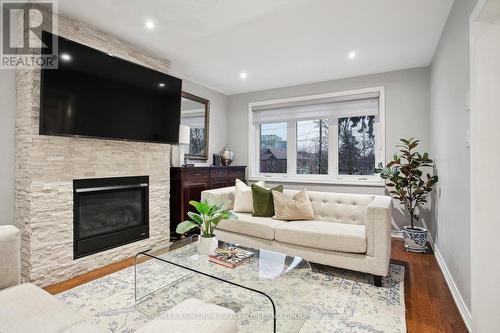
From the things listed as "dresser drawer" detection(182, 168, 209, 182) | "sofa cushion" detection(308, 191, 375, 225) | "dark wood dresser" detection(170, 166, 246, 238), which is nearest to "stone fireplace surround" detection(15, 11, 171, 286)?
"dark wood dresser" detection(170, 166, 246, 238)

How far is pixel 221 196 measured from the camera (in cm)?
360

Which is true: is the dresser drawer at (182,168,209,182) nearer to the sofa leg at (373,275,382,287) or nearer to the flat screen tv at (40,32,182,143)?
the flat screen tv at (40,32,182,143)

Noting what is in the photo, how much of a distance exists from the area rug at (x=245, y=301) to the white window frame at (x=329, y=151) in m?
2.11

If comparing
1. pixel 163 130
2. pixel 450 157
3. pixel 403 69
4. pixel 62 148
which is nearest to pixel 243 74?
pixel 163 130

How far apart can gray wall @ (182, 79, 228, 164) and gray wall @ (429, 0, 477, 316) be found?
3.54 m

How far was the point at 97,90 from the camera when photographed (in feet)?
8.75

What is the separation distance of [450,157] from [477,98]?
39.6 inches

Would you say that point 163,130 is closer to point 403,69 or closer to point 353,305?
point 353,305

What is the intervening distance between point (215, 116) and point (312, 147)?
77.3 inches

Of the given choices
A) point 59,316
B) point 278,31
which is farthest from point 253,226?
point 278,31

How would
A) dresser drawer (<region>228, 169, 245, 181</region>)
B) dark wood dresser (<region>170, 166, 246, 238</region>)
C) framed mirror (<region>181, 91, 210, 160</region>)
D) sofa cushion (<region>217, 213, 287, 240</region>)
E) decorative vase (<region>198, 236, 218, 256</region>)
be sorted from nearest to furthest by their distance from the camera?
decorative vase (<region>198, 236, 218, 256</region>) < sofa cushion (<region>217, 213, 287, 240</region>) < dark wood dresser (<region>170, 166, 246, 238</region>) < framed mirror (<region>181, 91, 210, 160</region>) < dresser drawer (<region>228, 169, 245, 181</region>)

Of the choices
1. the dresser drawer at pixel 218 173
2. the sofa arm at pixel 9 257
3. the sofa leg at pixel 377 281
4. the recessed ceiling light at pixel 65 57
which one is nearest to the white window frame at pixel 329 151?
the dresser drawer at pixel 218 173

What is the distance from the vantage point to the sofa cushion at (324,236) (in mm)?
2484

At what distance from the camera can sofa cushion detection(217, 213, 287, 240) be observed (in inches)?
116
